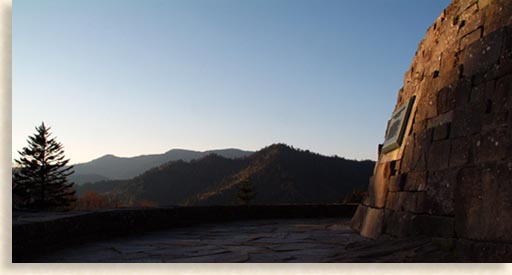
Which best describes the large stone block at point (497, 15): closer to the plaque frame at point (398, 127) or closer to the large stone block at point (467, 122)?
the large stone block at point (467, 122)

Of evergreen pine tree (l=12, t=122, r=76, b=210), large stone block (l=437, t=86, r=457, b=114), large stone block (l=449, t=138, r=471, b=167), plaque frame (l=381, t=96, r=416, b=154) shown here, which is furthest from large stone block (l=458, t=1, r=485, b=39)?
evergreen pine tree (l=12, t=122, r=76, b=210)

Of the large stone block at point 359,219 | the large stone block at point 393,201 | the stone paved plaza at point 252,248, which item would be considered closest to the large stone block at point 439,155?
the large stone block at point 393,201

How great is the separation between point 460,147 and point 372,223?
1795mm

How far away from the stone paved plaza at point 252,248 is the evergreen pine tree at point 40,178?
23217mm

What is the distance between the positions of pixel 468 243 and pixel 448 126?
1.36 meters

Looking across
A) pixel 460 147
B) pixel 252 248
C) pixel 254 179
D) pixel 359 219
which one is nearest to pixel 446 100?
pixel 460 147

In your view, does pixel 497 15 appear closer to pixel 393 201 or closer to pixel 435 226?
pixel 435 226

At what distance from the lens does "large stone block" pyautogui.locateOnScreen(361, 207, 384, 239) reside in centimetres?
576

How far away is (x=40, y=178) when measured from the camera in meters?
28.2

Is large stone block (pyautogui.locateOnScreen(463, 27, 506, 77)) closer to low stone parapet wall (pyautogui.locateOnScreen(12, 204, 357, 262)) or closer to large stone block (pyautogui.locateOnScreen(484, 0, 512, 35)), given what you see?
large stone block (pyautogui.locateOnScreen(484, 0, 512, 35))

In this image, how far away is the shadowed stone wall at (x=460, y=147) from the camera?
3984 mm

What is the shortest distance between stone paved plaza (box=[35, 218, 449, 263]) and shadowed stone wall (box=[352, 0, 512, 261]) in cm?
33

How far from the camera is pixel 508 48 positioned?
436cm

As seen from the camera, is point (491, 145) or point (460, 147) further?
point (460, 147)
